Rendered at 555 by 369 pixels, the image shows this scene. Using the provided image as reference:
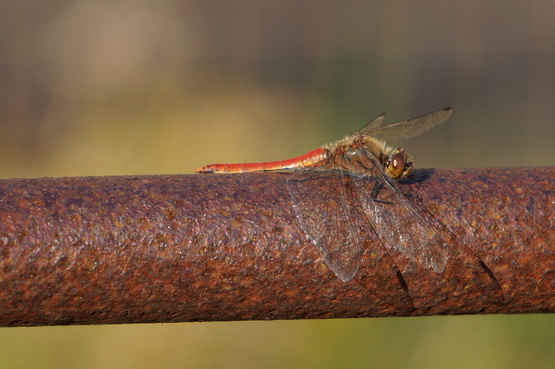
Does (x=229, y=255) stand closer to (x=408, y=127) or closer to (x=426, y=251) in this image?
(x=426, y=251)

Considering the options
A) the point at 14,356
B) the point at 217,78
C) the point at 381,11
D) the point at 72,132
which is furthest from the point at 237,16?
the point at 14,356

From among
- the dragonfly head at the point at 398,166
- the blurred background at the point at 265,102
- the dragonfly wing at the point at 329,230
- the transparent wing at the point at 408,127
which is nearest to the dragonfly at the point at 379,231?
the dragonfly wing at the point at 329,230

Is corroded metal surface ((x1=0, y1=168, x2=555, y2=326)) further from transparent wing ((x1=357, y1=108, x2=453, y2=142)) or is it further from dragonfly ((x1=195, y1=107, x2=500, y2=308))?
transparent wing ((x1=357, y1=108, x2=453, y2=142))

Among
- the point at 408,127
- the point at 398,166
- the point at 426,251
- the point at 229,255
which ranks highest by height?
the point at 408,127

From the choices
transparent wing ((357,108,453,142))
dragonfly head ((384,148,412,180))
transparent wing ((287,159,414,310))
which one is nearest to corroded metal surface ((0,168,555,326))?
transparent wing ((287,159,414,310))

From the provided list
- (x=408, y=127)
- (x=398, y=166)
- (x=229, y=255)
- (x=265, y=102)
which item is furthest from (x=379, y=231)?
(x=265, y=102)

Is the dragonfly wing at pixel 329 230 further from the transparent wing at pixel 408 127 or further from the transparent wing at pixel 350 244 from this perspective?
the transparent wing at pixel 408 127
